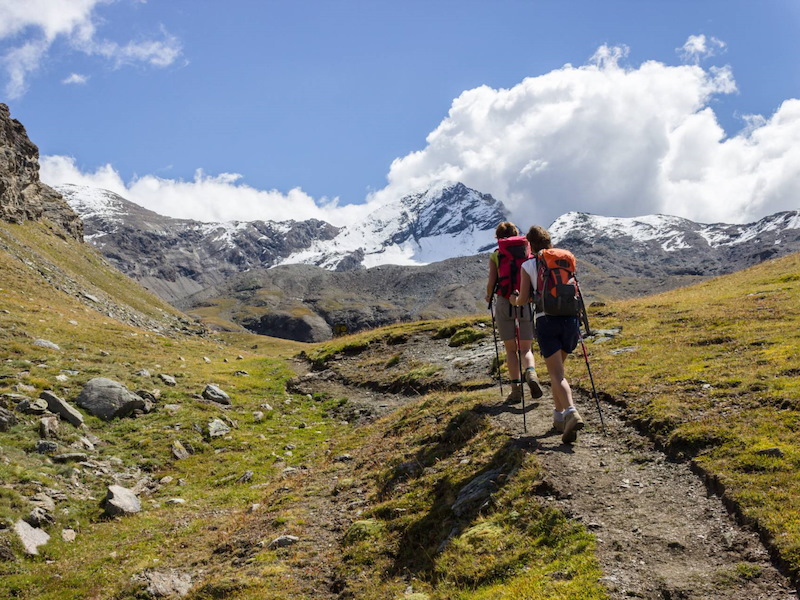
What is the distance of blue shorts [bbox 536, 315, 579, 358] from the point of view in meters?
11.8

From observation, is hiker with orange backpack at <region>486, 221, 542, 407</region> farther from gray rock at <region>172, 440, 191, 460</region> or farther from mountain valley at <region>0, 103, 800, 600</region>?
gray rock at <region>172, 440, 191, 460</region>

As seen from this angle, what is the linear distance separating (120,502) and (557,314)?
40.6ft

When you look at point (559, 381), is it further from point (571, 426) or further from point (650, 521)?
point (650, 521)

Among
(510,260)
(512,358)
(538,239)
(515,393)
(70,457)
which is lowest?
(70,457)

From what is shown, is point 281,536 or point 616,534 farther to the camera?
point 281,536

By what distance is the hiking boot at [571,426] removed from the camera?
11523mm

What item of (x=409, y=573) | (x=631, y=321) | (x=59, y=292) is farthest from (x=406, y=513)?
(x=59, y=292)

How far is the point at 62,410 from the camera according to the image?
1841cm

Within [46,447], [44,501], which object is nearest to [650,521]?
[44,501]

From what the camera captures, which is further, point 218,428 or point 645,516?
point 218,428

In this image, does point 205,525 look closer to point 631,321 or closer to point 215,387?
point 215,387

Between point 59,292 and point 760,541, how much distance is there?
56021 millimetres

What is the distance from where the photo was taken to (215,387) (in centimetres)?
2553

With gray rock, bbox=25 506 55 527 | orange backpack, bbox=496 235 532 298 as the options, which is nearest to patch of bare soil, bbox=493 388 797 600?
orange backpack, bbox=496 235 532 298
